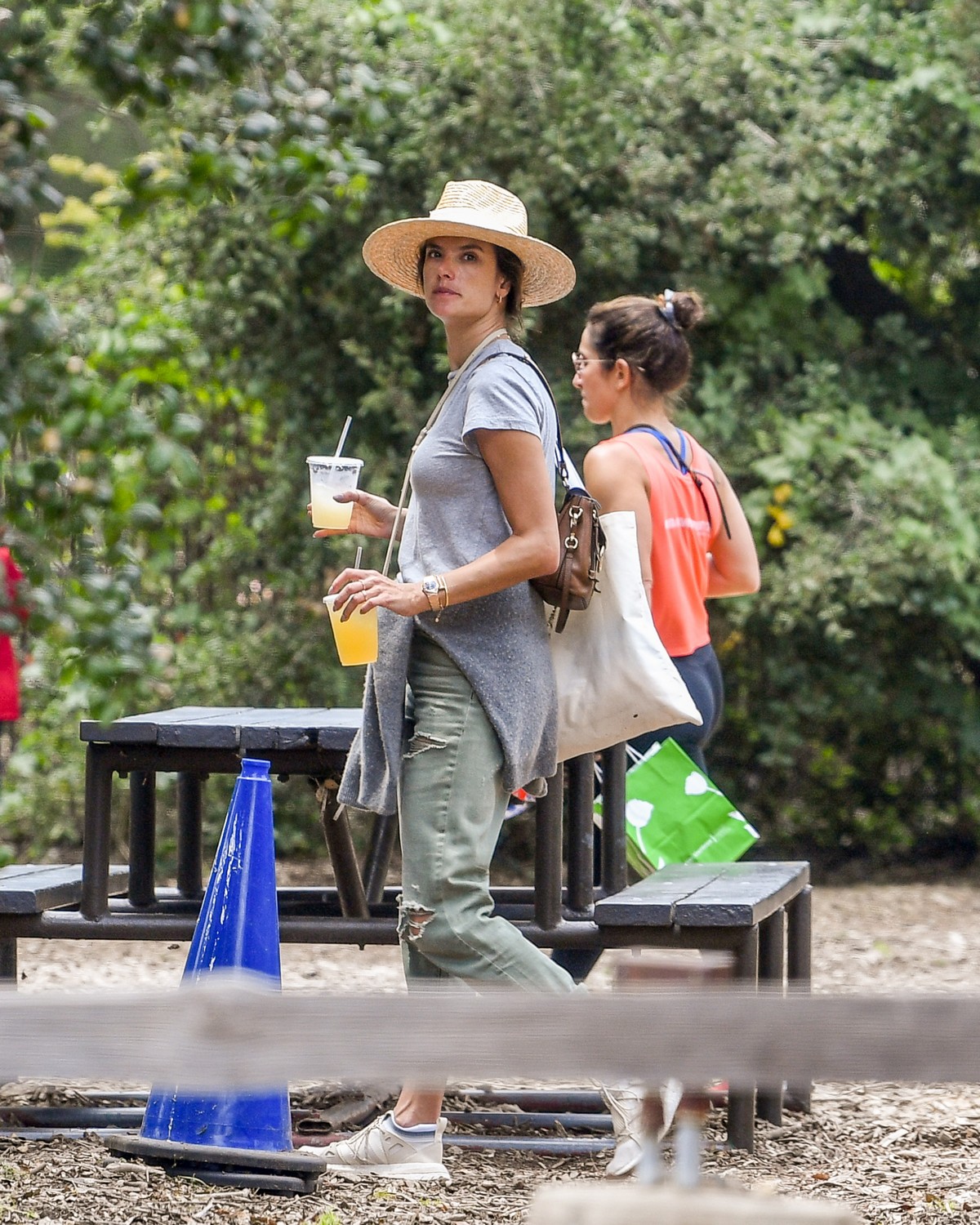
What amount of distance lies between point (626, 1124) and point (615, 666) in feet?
3.20

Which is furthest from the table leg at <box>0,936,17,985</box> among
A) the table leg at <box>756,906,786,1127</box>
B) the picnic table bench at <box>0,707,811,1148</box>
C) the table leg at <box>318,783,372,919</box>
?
the table leg at <box>756,906,786,1127</box>

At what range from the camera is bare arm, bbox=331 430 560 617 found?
3.09 meters

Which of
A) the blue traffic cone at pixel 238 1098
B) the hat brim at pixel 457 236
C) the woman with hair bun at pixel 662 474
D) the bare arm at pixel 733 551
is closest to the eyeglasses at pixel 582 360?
the woman with hair bun at pixel 662 474

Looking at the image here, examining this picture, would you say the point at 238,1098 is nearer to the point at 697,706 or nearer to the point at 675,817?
the point at 675,817

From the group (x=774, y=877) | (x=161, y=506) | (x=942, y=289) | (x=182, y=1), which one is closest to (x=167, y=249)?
(x=161, y=506)

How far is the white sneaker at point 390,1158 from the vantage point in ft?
11.1

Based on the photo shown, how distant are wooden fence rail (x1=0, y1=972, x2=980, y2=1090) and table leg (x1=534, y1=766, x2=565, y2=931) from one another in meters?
1.94

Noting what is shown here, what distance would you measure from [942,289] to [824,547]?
72.3 inches

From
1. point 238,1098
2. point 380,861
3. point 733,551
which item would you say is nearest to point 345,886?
point 380,861

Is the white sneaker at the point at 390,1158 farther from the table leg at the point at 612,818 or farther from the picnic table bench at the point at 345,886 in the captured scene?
the table leg at the point at 612,818

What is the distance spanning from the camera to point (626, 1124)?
3492 millimetres

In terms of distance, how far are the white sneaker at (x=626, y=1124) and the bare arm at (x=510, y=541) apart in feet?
3.77

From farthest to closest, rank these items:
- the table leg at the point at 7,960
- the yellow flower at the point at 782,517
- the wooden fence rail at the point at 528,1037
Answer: the yellow flower at the point at 782,517 → the table leg at the point at 7,960 → the wooden fence rail at the point at 528,1037

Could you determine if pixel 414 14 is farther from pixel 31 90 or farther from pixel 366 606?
pixel 366 606
